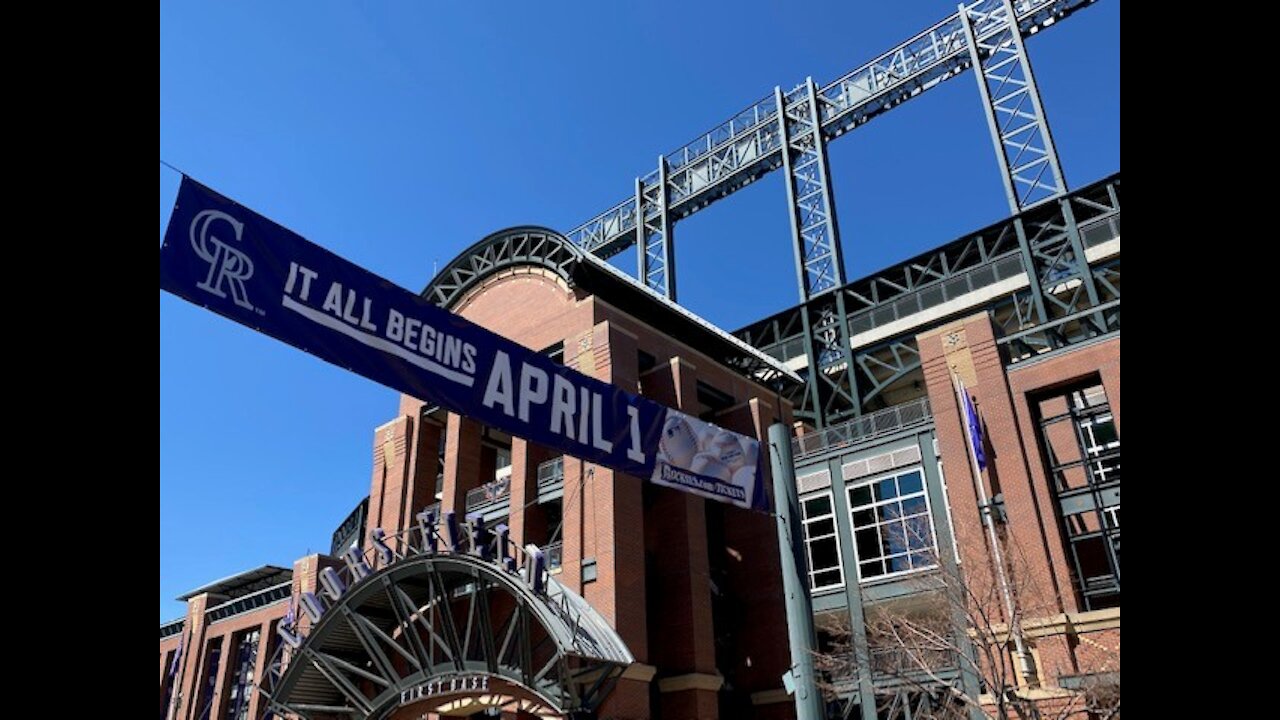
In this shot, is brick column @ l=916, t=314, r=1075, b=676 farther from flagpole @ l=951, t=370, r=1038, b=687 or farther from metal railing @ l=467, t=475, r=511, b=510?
metal railing @ l=467, t=475, r=511, b=510

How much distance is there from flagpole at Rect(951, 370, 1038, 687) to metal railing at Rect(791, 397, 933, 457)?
2403mm

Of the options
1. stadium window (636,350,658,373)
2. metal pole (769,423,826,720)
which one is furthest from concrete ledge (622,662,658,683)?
metal pole (769,423,826,720)

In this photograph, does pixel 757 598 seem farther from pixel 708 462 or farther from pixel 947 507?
pixel 708 462

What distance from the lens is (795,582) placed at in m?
9.89

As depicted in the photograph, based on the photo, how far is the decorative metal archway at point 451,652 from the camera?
2152cm

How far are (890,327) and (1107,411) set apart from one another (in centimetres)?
1643

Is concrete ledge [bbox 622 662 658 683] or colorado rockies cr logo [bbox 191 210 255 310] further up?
colorado rockies cr logo [bbox 191 210 255 310]

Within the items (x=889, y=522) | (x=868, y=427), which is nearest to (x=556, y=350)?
(x=868, y=427)

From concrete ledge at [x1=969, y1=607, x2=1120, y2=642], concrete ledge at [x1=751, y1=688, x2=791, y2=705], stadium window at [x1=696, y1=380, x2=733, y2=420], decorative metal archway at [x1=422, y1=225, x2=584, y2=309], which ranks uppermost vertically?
decorative metal archway at [x1=422, y1=225, x2=584, y2=309]

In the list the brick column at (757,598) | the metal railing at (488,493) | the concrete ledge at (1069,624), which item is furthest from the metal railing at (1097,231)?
the metal railing at (488,493)

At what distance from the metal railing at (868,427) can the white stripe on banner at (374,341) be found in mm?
22466

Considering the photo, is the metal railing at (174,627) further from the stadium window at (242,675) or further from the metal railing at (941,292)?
the metal railing at (941,292)

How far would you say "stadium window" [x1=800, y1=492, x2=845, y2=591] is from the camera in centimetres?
3112
